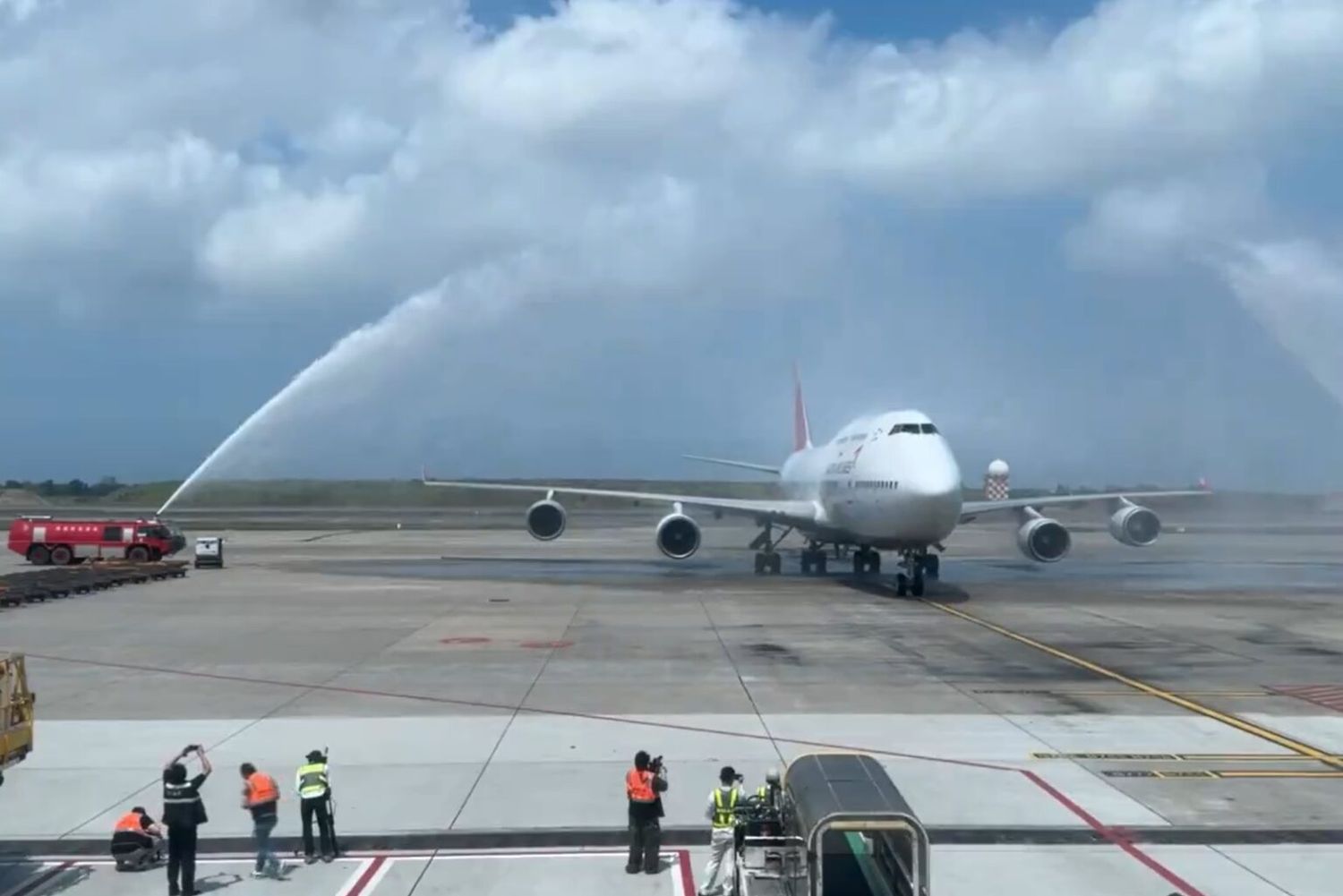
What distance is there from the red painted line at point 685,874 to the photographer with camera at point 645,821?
29cm

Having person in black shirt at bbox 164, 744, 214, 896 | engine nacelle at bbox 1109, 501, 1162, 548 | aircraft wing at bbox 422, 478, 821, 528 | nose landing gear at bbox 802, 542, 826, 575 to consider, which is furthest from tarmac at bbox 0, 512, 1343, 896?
nose landing gear at bbox 802, 542, 826, 575

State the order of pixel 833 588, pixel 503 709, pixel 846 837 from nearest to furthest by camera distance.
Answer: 1. pixel 846 837
2. pixel 503 709
3. pixel 833 588

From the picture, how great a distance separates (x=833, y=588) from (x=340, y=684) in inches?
913

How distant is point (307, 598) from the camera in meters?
40.7

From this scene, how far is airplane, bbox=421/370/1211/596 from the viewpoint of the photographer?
3947 cm

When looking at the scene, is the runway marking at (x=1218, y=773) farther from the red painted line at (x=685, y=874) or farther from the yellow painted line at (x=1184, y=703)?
the red painted line at (x=685, y=874)

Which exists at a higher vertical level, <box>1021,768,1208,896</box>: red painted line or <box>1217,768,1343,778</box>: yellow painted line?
<box>1021,768,1208,896</box>: red painted line

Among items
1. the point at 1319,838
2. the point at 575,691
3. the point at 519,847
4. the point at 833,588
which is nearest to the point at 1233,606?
the point at 833,588

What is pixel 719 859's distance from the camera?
11789 mm

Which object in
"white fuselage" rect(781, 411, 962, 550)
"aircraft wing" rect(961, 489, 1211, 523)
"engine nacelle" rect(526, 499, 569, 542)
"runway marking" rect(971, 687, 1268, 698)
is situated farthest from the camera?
"engine nacelle" rect(526, 499, 569, 542)

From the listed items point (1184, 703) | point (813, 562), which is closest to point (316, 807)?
point (1184, 703)

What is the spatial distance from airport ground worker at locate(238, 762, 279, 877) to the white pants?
4.20m

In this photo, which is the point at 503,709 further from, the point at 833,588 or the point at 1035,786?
the point at 833,588

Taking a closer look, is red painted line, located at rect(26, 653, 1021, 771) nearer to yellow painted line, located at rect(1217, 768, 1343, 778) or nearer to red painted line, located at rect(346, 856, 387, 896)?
yellow painted line, located at rect(1217, 768, 1343, 778)
